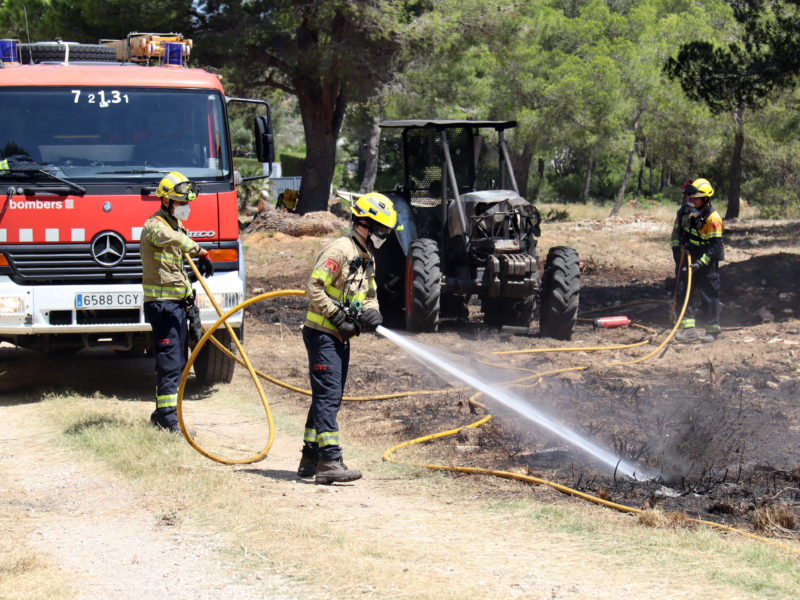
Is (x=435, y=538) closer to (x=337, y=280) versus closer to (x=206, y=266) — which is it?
(x=337, y=280)

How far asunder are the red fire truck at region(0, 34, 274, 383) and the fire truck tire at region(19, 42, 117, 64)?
697mm

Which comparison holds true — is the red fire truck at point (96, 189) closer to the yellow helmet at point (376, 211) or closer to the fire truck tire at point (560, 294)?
the yellow helmet at point (376, 211)

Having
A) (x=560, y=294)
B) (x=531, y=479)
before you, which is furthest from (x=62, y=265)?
(x=560, y=294)

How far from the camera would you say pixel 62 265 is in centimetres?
767

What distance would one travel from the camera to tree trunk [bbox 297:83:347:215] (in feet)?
75.9

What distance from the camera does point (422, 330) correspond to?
1074 cm

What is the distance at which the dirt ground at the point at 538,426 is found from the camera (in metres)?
4.55

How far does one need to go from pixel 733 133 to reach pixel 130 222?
90.9ft

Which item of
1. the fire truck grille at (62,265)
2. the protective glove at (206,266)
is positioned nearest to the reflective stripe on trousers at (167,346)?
the protective glove at (206,266)

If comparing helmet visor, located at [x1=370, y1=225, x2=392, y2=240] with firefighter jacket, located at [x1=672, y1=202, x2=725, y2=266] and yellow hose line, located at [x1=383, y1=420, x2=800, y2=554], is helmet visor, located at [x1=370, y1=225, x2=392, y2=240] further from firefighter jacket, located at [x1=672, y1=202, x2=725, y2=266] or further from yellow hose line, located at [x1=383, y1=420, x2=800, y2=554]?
firefighter jacket, located at [x1=672, y1=202, x2=725, y2=266]

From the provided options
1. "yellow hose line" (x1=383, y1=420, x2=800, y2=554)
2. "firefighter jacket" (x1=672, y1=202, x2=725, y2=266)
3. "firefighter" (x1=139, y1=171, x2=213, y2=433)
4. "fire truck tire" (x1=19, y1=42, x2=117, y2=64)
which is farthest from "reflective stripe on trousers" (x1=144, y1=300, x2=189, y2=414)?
"firefighter jacket" (x1=672, y1=202, x2=725, y2=266)

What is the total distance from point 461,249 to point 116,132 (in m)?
4.71

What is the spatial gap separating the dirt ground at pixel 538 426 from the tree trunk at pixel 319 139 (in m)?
10.5

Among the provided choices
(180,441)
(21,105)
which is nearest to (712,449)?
(180,441)
